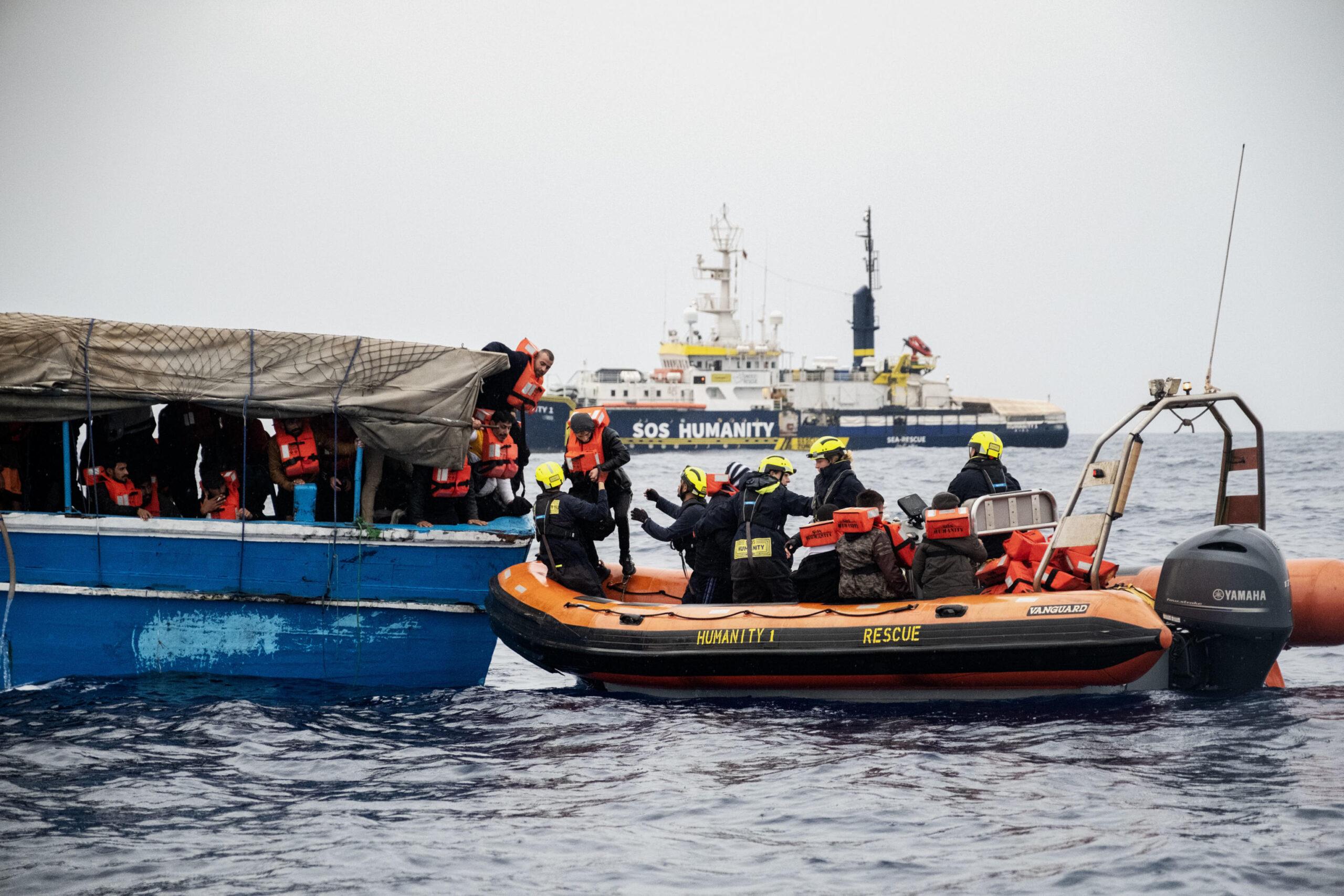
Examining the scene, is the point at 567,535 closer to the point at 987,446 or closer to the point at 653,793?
the point at 653,793

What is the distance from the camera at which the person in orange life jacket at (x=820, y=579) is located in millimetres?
9297

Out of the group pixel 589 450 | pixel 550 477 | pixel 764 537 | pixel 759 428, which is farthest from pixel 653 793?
pixel 759 428

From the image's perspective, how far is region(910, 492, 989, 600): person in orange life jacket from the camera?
8539mm

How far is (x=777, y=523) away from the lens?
910cm

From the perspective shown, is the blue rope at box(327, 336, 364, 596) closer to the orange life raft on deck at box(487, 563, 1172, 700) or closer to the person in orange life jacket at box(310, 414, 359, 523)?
the person in orange life jacket at box(310, 414, 359, 523)

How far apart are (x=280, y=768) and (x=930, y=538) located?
177 inches

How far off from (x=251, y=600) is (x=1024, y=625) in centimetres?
557

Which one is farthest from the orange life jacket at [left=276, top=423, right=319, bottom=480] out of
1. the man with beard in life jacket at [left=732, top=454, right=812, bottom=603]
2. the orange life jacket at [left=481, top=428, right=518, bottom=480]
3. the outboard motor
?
the outboard motor

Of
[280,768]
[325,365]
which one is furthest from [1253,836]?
[325,365]

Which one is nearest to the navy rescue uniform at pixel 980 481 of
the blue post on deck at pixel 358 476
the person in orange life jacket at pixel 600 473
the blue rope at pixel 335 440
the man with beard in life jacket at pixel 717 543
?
the man with beard in life jacket at pixel 717 543

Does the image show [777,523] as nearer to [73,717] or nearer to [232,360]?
[232,360]

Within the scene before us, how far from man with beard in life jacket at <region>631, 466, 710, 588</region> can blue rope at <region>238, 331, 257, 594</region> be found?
9.43 ft

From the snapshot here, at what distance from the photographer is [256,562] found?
9227 millimetres

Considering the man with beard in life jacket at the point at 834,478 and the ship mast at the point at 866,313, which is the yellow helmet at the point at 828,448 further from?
the ship mast at the point at 866,313
